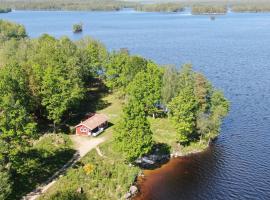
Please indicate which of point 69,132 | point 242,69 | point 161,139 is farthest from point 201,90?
point 242,69

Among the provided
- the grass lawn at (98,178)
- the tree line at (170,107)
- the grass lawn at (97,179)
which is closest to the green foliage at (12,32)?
the tree line at (170,107)

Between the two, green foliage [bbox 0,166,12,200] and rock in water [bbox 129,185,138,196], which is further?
rock in water [bbox 129,185,138,196]

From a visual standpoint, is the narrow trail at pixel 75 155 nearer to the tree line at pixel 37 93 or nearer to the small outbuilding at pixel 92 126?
the small outbuilding at pixel 92 126

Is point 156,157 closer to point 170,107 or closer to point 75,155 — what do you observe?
point 170,107

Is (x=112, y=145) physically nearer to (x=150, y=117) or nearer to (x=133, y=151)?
(x=133, y=151)

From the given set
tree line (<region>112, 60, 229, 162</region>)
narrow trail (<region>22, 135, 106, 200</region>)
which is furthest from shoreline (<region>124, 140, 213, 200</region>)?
narrow trail (<region>22, 135, 106, 200</region>)

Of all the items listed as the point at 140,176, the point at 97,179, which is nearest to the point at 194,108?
the point at 140,176

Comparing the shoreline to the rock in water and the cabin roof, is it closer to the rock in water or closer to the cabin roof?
the rock in water
